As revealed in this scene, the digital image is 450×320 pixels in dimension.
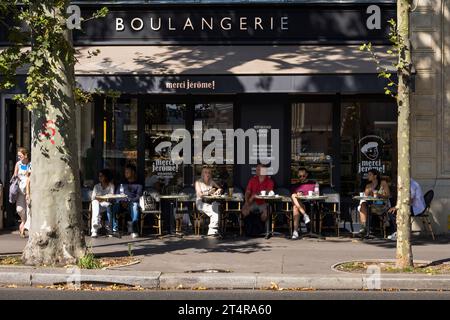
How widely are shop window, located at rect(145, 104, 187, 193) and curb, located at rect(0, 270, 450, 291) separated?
546cm

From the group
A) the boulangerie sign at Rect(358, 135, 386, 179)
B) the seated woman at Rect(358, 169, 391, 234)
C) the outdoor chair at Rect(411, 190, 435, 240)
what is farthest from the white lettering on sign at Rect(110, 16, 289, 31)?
the outdoor chair at Rect(411, 190, 435, 240)

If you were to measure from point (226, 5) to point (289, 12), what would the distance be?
4.23 feet

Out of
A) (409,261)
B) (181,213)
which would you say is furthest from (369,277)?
(181,213)

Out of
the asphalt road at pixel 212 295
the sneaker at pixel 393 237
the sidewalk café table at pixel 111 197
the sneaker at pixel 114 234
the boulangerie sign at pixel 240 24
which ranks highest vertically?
the boulangerie sign at pixel 240 24

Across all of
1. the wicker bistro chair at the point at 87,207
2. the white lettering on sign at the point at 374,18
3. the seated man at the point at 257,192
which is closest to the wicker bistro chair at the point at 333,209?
the seated man at the point at 257,192

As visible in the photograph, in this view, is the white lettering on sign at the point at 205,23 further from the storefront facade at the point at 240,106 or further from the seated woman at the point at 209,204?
the seated woman at the point at 209,204

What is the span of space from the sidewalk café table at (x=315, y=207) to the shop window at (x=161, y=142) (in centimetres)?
281

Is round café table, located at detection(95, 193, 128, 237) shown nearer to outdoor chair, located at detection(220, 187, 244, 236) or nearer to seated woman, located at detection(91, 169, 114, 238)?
seated woman, located at detection(91, 169, 114, 238)

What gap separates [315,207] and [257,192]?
3.92 ft

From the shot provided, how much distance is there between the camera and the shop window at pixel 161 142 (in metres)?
14.5

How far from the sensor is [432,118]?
13.8 metres

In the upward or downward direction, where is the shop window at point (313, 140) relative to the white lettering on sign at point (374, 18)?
downward

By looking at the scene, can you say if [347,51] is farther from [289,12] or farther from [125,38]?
[125,38]

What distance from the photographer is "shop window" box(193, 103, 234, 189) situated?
47.4 ft
